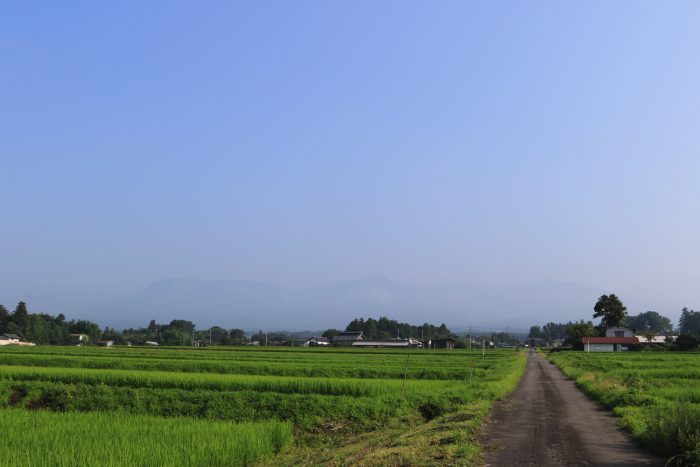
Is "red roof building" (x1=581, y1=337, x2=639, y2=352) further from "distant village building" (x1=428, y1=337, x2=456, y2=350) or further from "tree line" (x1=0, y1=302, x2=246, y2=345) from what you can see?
"tree line" (x1=0, y1=302, x2=246, y2=345)

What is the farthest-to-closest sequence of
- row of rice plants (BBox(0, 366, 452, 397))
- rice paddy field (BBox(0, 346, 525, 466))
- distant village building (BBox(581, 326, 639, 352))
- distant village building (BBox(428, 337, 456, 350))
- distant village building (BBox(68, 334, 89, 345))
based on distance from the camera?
distant village building (BBox(68, 334, 89, 345)), distant village building (BBox(428, 337, 456, 350)), distant village building (BBox(581, 326, 639, 352)), row of rice plants (BBox(0, 366, 452, 397)), rice paddy field (BBox(0, 346, 525, 466))

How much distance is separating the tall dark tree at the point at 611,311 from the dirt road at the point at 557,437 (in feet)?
335

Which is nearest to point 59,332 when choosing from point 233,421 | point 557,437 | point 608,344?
point 608,344

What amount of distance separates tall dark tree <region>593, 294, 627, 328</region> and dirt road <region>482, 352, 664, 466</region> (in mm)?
101979

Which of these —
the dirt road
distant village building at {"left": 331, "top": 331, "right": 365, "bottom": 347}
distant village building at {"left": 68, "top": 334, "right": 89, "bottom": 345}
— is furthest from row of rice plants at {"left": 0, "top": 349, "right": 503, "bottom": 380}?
distant village building at {"left": 331, "top": 331, "right": 365, "bottom": 347}

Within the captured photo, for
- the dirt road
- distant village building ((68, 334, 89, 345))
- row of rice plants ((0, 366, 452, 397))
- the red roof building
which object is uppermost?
the dirt road

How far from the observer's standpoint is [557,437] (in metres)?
12.7

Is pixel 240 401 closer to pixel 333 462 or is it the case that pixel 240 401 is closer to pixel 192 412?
pixel 192 412

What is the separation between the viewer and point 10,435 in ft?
44.2

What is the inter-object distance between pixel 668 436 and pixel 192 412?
1463 cm

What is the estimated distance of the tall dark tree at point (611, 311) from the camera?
369ft

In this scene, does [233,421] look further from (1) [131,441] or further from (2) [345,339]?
(2) [345,339]

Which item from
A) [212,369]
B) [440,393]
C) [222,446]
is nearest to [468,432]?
[222,446]

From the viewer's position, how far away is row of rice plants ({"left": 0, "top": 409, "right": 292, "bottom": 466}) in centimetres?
1095
